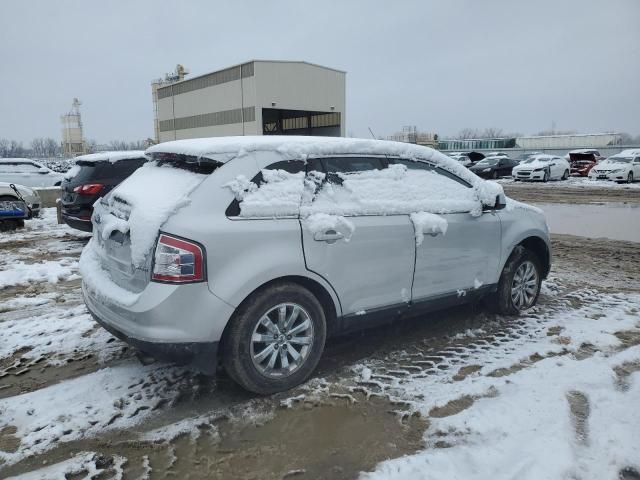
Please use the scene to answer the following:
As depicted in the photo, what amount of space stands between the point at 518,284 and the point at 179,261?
3.60 meters

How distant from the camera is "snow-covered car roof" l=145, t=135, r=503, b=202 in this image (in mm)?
3459

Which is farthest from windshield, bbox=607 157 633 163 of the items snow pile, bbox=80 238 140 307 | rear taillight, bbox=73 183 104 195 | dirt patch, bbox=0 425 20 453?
dirt patch, bbox=0 425 20 453

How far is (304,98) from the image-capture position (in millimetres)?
42562

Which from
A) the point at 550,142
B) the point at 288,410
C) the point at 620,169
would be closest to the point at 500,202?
the point at 288,410

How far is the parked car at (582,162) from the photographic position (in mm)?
31172

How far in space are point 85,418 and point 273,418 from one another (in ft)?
3.94

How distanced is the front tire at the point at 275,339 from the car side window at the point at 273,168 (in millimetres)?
556

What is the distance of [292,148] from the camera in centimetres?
364

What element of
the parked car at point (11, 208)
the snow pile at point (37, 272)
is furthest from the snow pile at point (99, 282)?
the parked car at point (11, 208)

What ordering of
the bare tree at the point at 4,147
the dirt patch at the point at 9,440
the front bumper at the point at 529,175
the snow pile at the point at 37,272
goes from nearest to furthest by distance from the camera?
the dirt patch at the point at 9,440
the snow pile at the point at 37,272
the front bumper at the point at 529,175
the bare tree at the point at 4,147

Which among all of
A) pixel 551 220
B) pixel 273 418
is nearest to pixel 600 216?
pixel 551 220

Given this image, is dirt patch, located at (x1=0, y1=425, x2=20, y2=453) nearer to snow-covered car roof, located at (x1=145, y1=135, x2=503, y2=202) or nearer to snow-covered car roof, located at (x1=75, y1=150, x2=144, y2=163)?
snow-covered car roof, located at (x1=145, y1=135, x2=503, y2=202)

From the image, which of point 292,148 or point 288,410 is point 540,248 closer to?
point 292,148

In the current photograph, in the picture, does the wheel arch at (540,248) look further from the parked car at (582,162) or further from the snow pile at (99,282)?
the parked car at (582,162)
